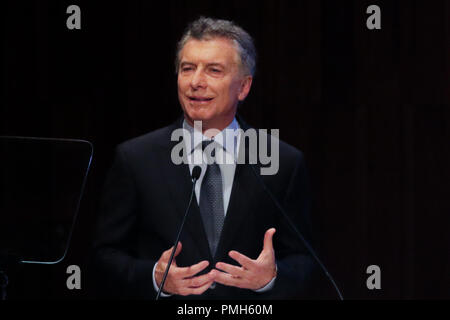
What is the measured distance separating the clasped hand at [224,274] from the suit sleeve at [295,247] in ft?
0.26

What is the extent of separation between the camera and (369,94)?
2580 mm

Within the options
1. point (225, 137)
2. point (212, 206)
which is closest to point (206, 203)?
point (212, 206)

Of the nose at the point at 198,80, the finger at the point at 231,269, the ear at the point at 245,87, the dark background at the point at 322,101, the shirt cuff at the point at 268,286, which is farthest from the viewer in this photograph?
the dark background at the point at 322,101

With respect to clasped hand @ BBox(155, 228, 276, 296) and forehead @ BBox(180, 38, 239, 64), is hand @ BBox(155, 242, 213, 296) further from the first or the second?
forehead @ BBox(180, 38, 239, 64)

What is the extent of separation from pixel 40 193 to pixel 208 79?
82cm

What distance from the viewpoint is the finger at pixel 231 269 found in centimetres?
201

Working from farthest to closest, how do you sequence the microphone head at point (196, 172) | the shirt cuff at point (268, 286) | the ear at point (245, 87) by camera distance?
1. the ear at point (245, 87)
2. the shirt cuff at point (268, 286)
3. the microphone head at point (196, 172)

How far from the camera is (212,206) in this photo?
223 cm

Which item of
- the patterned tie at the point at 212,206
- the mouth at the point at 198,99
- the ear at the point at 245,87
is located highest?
the ear at the point at 245,87

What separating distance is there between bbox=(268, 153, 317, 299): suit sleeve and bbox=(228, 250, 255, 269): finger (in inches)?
6.5

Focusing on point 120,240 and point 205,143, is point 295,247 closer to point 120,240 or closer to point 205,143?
point 205,143

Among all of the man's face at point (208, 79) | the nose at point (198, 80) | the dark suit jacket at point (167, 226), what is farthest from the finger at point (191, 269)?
the nose at point (198, 80)

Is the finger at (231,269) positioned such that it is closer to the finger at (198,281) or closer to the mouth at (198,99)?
the finger at (198,281)

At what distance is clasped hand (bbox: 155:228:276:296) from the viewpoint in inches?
79.6
